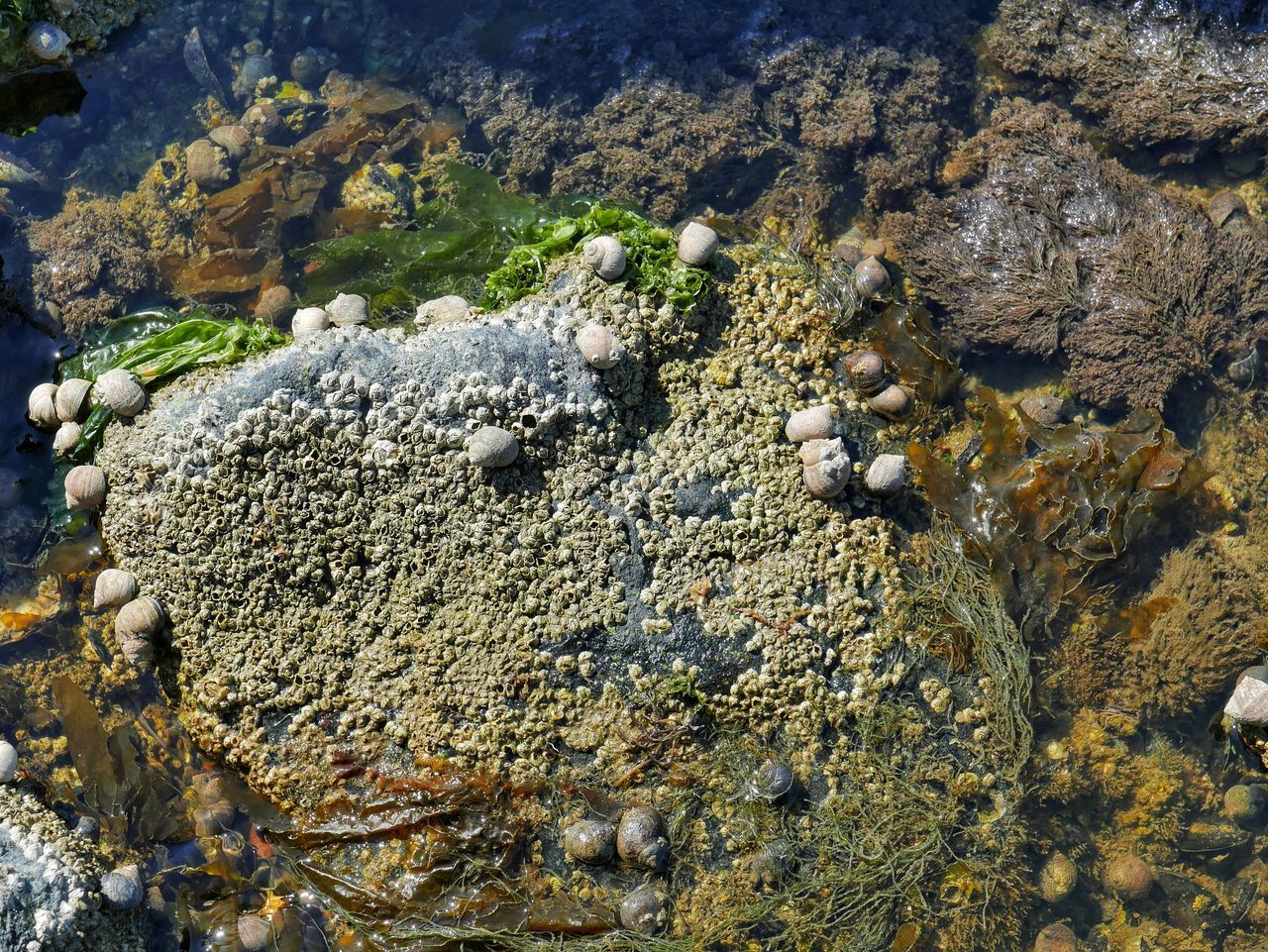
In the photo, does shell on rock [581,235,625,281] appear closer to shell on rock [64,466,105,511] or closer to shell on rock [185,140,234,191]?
shell on rock [64,466,105,511]

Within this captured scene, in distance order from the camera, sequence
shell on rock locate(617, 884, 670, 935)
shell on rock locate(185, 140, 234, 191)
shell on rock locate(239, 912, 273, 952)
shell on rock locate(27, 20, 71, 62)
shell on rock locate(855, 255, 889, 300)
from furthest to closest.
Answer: shell on rock locate(185, 140, 234, 191), shell on rock locate(27, 20, 71, 62), shell on rock locate(855, 255, 889, 300), shell on rock locate(239, 912, 273, 952), shell on rock locate(617, 884, 670, 935)

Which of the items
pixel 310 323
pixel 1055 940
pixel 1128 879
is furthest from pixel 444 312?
pixel 1128 879

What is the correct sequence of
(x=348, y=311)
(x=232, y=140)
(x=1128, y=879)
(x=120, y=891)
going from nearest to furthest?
(x=120, y=891) → (x=348, y=311) → (x=1128, y=879) → (x=232, y=140)

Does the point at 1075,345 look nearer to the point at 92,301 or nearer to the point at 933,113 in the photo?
the point at 933,113

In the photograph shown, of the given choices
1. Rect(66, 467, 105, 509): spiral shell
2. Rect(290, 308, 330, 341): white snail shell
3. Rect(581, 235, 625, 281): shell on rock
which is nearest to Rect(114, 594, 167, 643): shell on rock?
Rect(66, 467, 105, 509): spiral shell

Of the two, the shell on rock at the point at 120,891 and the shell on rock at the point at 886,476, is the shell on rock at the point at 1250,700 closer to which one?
the shell on rock at the point at 886,476

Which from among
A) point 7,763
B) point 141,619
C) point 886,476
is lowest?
point 7,763

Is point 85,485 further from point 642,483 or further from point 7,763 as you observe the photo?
point 642,483
